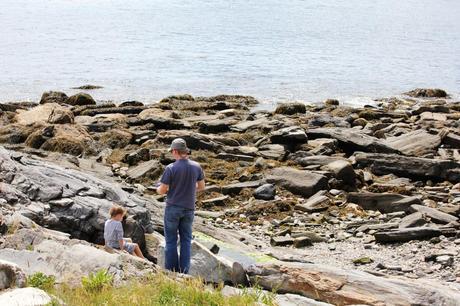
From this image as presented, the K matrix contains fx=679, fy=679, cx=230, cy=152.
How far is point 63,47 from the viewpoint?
79.5 m

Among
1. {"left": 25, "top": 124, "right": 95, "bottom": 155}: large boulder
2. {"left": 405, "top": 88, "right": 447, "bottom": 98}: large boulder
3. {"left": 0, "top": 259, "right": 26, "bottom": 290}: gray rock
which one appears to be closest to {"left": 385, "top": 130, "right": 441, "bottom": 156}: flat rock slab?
{"left": 25, "top": 124, "right": 95, "bottom": 155}: large boulder

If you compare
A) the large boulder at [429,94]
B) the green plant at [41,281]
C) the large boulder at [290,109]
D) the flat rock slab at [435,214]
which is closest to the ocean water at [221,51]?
the large boulder at [429,94]

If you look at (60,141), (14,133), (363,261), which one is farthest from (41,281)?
(14,133)

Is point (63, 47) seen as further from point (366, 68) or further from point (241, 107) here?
point (241, 107)

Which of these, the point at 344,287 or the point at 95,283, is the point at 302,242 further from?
the point at 95,283

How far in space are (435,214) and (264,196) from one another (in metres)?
5.18

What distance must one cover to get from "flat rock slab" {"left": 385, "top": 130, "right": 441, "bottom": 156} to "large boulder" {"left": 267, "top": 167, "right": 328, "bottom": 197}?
5.31 metres

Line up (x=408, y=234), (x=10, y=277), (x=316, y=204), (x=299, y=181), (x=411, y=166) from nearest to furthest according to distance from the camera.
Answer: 1. (x=10, y=277)
2. (x=408, y=234)
3. (x=316, y=204)
4. (x=299, y=181)
5. (x=411, y=166)

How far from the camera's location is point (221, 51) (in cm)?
7888

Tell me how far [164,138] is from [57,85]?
2738 cm

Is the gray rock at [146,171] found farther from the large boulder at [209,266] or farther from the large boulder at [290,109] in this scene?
the large boulder at [290,109]

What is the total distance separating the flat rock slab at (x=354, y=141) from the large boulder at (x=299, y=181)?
14.3 ft

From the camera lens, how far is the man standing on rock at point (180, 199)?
1134 cm

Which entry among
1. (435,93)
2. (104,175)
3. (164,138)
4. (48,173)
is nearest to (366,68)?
(435,93)
